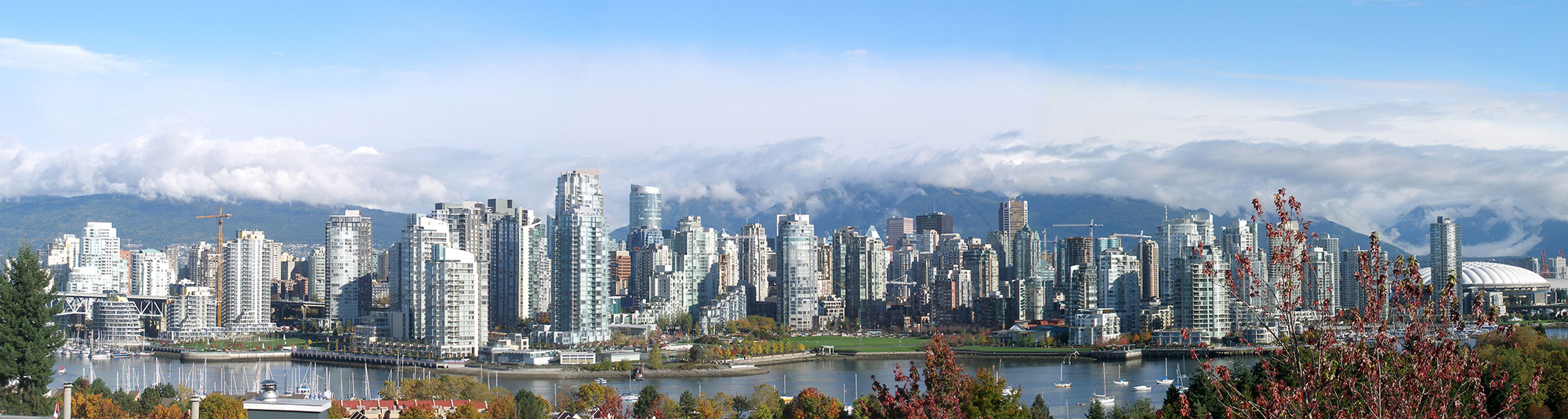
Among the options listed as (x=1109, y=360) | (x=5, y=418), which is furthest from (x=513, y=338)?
(x=5, y=418)

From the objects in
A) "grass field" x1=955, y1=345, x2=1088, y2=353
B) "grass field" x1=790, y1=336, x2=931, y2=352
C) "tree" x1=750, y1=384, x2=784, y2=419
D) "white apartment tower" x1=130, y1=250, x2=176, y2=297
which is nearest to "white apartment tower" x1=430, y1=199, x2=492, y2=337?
"white apartment tower" x1=130, y1=250, x2=176, y2=297

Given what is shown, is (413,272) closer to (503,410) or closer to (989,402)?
(503,410)

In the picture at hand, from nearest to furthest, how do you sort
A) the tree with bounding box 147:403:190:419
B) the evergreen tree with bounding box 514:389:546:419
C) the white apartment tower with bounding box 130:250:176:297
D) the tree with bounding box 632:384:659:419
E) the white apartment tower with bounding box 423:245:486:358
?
the tree with bounding box 147:403:190:419, the evergreen tree with bounding box 514:389:546:419, the tree with bounding box 632:384:659:419, the white apartment tower with bounding box 423:245:486:358, the white apartment tower with bounding box 130:250:176:297

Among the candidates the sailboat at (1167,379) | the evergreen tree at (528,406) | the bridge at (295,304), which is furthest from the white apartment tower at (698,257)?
the evergreen tree at (528,406)

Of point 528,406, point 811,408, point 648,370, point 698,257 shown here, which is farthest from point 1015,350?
point 698,257

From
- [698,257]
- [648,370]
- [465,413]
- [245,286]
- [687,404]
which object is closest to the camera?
[465,413]

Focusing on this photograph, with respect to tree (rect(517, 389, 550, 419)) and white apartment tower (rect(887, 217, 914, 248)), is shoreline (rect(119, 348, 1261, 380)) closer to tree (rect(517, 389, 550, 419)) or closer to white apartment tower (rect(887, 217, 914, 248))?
tree (rect(517, 389, 550, 419))

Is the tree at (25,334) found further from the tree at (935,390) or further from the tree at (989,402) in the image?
the tree at (989,402)
